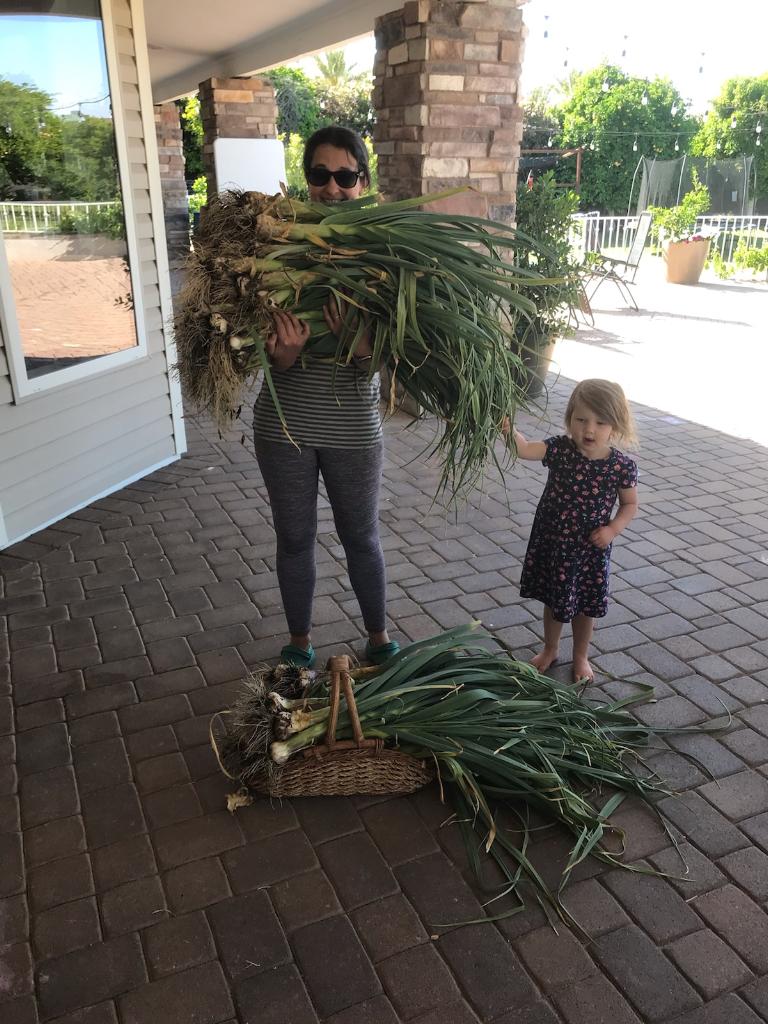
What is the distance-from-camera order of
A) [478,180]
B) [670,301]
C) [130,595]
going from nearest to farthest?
[130,595] < [478,180] < [670,301]

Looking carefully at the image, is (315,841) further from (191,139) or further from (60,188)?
(191,139)

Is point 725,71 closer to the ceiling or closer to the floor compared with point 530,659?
closer to the ceiling

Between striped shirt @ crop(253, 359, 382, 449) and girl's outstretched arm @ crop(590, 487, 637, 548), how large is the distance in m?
0.82

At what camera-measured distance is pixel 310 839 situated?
7.19ft

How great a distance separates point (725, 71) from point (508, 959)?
109 ft

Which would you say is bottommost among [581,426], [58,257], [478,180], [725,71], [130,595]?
[130,595]

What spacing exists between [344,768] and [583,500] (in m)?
1.17

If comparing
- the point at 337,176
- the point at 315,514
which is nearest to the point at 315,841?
the point at 315,514

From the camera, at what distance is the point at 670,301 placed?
11.1 metres

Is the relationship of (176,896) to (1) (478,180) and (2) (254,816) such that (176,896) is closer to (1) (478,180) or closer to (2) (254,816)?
(2) (254,816)

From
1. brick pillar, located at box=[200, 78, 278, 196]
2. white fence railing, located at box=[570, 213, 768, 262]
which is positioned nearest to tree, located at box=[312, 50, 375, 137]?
white fence railing, located at box=[570, 213, 768, 262]

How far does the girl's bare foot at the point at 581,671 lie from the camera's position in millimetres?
2850

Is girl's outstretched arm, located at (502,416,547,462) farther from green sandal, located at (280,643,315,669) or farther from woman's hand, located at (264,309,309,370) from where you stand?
green sandal, located at (280,643,315,669)

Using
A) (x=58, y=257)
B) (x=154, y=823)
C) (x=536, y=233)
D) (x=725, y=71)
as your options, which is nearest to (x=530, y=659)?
(x=154, y=823)
